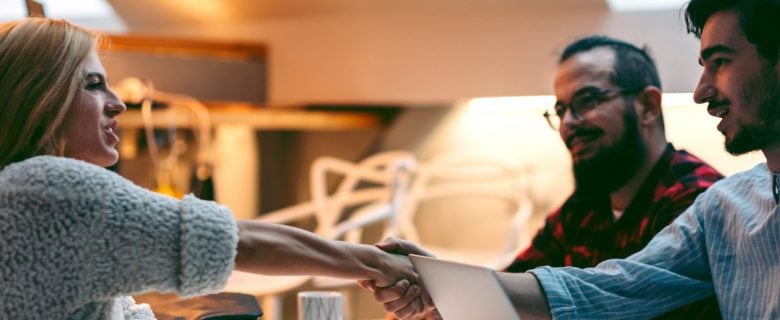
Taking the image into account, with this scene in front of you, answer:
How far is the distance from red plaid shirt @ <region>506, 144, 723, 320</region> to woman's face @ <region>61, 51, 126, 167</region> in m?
0.86

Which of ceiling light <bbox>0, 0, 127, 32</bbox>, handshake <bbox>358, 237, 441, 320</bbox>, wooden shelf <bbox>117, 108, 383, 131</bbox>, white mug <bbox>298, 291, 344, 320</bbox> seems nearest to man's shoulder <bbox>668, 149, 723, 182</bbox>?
→ handshake <bbox>358, 237, 441, 320</bbox>

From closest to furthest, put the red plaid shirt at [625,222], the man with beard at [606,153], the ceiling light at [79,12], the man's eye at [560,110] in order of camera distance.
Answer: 1. the red plaid shirt at [625,222]
2. the man with beard at [606,153]
3. the man's eye at [560,110]
4. the ceiling light at [79,12]

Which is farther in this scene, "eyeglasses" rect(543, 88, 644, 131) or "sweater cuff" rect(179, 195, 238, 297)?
"eyeglasses" rect(543, 88, 644, 131)

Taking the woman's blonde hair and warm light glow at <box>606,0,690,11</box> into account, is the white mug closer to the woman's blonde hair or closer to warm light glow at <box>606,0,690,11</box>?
the woman's blonde hair

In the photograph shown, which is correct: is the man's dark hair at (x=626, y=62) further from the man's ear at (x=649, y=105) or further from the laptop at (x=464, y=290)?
the laptop at (x=464, y=290)

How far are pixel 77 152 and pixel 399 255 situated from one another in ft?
1.60

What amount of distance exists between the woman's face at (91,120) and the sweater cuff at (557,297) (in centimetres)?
62

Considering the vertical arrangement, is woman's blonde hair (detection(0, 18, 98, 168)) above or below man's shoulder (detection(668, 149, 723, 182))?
above

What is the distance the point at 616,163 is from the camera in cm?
189

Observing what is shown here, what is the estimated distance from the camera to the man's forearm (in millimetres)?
1497

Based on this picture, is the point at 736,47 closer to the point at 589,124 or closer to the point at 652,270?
the point at 652,270

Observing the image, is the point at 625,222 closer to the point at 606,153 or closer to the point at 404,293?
the point at 606,153

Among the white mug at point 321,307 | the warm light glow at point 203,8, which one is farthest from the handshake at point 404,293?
the warm light glow at point 203,8

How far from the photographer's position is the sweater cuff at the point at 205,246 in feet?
3.51
